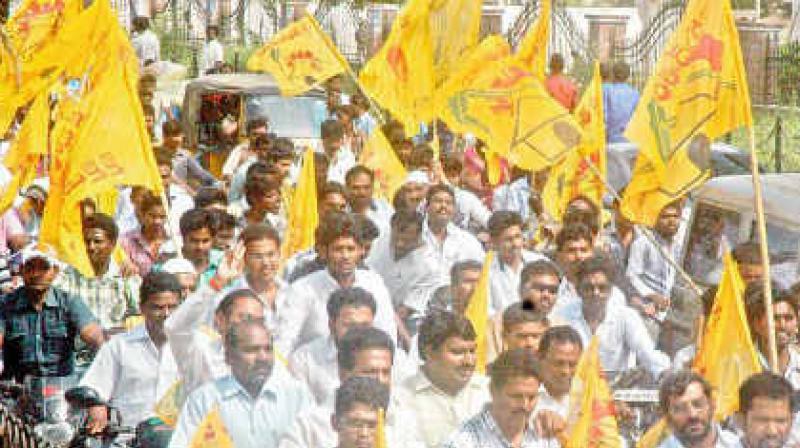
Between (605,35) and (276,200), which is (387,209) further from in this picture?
(605,35)

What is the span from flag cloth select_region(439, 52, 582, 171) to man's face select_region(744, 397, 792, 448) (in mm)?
3862

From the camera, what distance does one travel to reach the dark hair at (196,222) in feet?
36.8

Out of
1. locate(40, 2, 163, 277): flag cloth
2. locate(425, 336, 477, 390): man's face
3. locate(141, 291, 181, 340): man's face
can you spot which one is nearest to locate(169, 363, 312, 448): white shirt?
locate(425, 336, 477, 390): man's face

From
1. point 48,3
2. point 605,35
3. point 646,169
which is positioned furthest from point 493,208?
point 605,35

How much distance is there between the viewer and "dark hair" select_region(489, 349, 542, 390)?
27.6ft

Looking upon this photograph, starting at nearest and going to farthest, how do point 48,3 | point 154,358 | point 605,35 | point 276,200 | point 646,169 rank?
point 154,358
point 646,169
point 276,200
point 48,3
point 605,35

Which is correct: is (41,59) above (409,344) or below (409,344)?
above

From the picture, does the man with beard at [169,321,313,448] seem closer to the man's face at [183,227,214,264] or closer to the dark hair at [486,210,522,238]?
the man's face at [183,227,214,264]

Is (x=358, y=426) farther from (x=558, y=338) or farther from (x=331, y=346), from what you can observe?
(x=331, y=346)

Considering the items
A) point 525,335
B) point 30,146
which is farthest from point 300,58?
point 525,335

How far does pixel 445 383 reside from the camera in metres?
8.89

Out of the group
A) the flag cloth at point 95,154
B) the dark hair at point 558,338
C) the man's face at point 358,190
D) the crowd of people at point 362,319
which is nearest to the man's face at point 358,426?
the crowd of people at point 362,319

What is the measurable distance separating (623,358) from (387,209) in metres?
3.41

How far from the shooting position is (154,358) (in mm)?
9711
